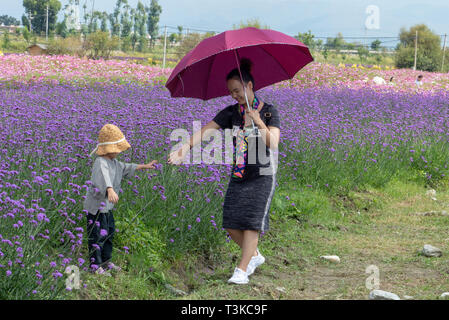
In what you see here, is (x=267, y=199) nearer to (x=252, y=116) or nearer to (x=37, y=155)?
(x=252, y=116)

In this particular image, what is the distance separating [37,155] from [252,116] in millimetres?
2035

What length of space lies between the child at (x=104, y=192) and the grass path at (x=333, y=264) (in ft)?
0.63

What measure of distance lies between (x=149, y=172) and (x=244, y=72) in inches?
62.8

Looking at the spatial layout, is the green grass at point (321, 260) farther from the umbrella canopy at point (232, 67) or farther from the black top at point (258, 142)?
the umbrella canopy at point (232, 67)

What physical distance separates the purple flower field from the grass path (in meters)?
0.25

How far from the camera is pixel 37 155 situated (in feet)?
16.3

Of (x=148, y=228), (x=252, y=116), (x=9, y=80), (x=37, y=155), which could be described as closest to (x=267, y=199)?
(x=252, y=116)

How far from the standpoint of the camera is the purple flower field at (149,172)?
354 cm

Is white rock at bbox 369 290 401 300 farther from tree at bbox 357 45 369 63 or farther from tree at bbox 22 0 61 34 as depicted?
tree at bbox 22 0 61 34

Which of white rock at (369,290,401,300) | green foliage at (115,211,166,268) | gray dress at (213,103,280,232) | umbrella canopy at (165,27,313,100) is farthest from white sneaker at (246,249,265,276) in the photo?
umbrella canopy at (165,27,313,100)

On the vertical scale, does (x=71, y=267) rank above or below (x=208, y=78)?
below

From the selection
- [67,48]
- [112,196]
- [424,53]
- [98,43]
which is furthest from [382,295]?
[424,53]

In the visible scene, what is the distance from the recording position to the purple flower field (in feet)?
11.6

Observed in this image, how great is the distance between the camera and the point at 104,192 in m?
3.94
